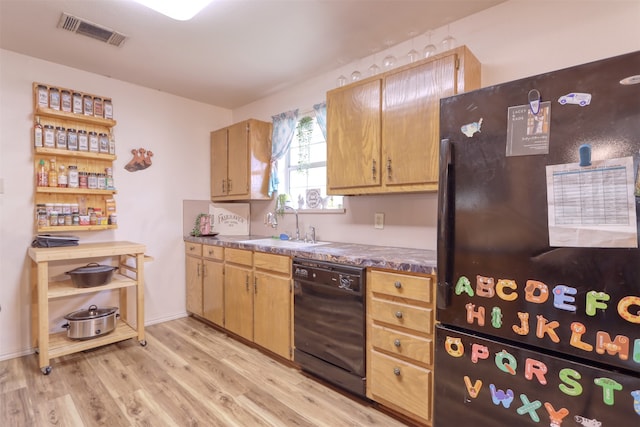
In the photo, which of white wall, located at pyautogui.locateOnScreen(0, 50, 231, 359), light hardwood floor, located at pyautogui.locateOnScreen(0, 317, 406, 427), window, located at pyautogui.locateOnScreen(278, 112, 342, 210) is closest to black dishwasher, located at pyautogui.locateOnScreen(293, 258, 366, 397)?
light hardwood floor, located at pyautogui.locateOnScreen(0, 317, 406, 427)

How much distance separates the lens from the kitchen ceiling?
1.99 metres

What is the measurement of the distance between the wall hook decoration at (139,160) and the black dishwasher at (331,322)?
2050mm

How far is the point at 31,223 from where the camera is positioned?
264cm

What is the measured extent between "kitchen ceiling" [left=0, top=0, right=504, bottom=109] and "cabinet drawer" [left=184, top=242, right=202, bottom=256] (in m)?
1.65

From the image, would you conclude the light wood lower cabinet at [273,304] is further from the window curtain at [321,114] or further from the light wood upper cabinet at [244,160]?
the window curtain at [321,114]

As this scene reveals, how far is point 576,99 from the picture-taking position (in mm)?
1045

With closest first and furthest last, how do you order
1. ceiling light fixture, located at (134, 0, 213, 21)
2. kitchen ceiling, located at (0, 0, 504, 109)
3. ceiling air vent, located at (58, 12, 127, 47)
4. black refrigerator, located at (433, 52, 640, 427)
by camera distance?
black refrigerator, located at (433, 52, 640, 427)
ceiling light fixture, located at (134, 0, 213, 21)
kitchen ceiling, located at (0, 0, 504, 109)
ceiling air vent, located at (58, 12, 127, 47)

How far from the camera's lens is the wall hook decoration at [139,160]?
3170 mm

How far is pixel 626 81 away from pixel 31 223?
12.3ft

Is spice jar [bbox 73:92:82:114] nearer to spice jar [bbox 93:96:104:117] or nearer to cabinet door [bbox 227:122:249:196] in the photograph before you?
spice jar [bbox 93:96:104:117]

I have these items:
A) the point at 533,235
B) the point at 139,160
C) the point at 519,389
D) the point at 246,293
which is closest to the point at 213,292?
the point at 246,293

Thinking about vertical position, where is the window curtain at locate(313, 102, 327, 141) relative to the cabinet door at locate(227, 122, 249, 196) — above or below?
above

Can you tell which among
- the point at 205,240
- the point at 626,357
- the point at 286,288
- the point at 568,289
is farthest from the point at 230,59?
the point at 626,357

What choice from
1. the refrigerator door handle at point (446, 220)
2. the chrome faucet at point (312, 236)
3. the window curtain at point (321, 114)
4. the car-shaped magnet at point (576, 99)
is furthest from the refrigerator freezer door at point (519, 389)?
the window curtain at point (321, 114)
